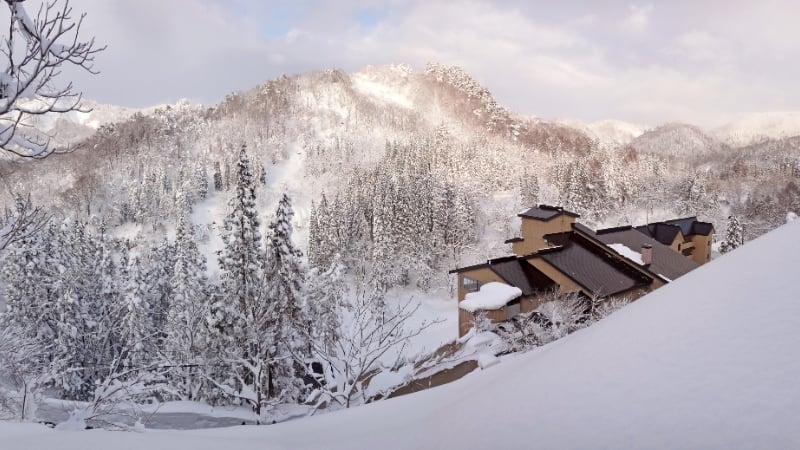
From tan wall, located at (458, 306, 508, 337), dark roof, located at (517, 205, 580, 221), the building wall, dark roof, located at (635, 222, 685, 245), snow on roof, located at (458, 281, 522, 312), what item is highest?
dark roof, located at (517, 205, 580, 221)

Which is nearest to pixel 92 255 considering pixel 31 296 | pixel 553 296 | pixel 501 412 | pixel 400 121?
pixel 31 296

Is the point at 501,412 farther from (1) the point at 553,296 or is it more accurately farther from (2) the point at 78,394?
(2) the point at 78,394

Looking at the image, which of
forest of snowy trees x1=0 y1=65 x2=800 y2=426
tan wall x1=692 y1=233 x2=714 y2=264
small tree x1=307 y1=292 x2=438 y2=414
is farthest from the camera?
tan wall x1=692 y1=233 x2=714 y2=264

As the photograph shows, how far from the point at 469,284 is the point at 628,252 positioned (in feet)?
37.9

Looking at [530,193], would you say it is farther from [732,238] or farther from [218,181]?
[218,181]

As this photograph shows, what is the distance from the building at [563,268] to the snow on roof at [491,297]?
2.2 inches

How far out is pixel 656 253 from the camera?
1201 inches

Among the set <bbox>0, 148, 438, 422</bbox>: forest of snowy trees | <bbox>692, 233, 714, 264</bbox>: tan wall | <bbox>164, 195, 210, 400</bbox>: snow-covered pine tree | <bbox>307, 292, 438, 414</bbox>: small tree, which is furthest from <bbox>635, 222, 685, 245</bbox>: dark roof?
<bbox>164, 195, 210, 400</bbox>: snow-covered pine tree

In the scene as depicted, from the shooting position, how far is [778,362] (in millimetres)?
2715

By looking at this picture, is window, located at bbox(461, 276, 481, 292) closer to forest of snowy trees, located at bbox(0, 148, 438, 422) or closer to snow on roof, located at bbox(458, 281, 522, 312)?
snow on roof, located at bbox(458, 281, 522, 312)

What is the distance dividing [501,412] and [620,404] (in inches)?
50.0

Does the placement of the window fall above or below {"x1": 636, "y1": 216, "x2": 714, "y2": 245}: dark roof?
below

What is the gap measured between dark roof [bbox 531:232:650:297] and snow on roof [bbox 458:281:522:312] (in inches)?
136

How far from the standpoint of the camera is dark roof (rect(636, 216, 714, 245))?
38062 millimetres
